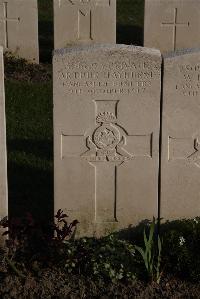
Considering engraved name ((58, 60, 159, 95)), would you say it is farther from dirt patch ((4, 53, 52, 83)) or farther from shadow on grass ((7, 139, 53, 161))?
dirt patch ((4, 53, 52, 83))

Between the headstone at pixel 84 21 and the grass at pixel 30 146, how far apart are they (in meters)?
0.67

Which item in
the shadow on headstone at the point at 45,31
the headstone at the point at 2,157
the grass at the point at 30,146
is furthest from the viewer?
the shadow on headstone at the point at 45,31

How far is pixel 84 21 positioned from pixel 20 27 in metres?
1.14

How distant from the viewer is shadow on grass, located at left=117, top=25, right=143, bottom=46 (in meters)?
14.5

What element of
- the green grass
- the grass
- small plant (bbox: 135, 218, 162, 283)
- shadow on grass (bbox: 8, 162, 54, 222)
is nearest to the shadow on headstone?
the grass

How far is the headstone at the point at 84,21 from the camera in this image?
11945 millimetres

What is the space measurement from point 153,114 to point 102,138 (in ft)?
1.49

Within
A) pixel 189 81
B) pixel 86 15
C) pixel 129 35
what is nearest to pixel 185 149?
pixel 189 81

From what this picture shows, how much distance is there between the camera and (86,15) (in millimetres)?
12109

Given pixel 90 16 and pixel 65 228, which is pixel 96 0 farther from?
pixel 65 228

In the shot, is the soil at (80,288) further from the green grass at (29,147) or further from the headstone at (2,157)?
the green grass at (29,147)

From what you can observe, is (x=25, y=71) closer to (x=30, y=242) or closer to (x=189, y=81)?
(x=30, y=242)

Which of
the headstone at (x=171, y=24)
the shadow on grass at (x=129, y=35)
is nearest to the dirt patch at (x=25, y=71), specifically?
the headstone at (x=171, y=24)

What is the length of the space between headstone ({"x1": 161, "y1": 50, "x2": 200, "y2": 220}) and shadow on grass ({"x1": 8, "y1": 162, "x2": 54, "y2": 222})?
49.1 inches
